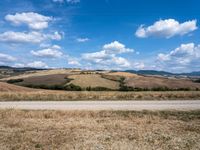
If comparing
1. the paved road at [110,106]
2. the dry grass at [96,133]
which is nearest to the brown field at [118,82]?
the paved road at [110,106]

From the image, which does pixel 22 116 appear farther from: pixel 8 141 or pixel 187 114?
pixel 187 114

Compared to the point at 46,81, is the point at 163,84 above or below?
below

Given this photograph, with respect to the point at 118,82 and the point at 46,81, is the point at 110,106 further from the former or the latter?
the point at 46,81

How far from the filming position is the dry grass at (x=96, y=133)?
35.3ft

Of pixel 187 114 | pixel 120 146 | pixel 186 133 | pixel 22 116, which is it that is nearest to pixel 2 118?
pixel 22 116

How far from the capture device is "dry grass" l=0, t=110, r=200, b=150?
1075cm

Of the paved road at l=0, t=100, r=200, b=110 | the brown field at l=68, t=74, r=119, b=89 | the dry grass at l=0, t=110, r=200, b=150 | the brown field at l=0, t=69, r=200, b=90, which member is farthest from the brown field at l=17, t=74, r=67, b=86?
the dry grass at l=0, t=110, r=200, b=150

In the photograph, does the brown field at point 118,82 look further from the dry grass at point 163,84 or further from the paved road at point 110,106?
the paved road at point 110,106

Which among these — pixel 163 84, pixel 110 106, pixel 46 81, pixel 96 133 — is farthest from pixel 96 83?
pixel 96 133

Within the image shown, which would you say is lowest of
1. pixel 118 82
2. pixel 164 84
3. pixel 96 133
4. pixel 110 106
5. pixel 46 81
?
pixel 110 106

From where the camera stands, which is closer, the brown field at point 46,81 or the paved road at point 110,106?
the paved road at point 110,106

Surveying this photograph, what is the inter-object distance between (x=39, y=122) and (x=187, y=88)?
48.5 m

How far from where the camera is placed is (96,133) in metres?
12.9

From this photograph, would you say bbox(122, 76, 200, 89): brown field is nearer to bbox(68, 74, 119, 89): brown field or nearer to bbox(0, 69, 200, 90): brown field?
bbox(0, 69, 200, 90): brown field
